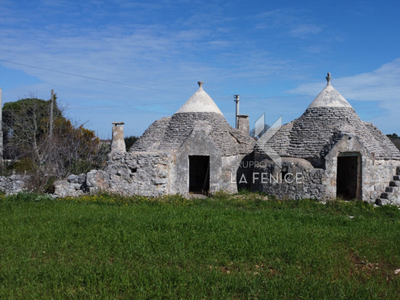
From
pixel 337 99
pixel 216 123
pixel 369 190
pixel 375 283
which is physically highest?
pixel 337 99

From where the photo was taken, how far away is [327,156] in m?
12.0

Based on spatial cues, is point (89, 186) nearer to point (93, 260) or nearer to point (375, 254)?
point (93, 260)

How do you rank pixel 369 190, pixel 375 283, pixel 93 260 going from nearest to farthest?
pixel 375 283 < pixel 93 260 < pixel 369 190

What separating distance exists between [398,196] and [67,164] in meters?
14.8

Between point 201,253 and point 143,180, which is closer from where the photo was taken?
point 201,253

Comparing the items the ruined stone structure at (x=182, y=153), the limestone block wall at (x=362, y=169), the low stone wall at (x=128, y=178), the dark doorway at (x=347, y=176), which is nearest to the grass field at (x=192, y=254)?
the limestone block wall at (x=362, y=169)

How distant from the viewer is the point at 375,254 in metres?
6.19

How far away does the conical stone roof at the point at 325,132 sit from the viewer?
12.6 meters

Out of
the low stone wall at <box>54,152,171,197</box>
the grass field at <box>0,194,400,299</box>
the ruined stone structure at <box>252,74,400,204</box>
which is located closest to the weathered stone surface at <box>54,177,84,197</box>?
the low stone wall at <box>54,152,171,197</box>

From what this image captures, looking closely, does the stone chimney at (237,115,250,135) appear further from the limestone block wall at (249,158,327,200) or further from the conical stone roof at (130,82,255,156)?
the limestone block wall at (249,158,327,200)

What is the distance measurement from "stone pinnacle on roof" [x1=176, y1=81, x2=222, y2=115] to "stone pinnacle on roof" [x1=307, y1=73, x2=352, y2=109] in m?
3.80

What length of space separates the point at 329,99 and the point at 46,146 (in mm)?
12437

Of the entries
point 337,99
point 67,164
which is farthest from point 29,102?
point 337,99

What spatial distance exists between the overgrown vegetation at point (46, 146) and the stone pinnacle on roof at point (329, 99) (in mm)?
10454
